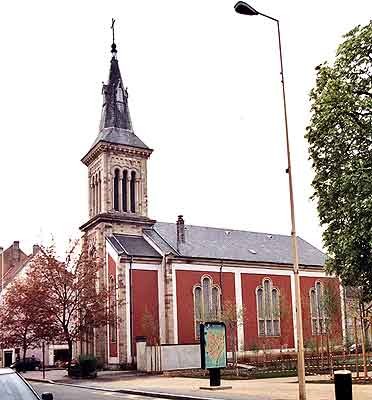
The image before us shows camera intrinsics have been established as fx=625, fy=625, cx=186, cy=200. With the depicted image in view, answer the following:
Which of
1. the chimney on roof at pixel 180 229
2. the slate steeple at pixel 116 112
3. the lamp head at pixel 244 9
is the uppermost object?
the slate steeple at pixel 116 112

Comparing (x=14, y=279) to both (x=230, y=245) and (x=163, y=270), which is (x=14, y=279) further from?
(x=230, y=245)

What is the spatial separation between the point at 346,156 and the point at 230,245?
3763cm

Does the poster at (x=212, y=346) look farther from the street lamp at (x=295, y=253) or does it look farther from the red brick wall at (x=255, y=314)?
the red brick wall at (x=255, y=314)

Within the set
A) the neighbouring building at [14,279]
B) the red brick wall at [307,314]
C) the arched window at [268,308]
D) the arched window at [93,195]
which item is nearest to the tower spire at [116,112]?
the arched window at [93,195]

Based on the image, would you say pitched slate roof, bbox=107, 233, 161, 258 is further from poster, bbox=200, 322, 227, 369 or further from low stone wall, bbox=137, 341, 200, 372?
poster, bbox=200, 322, 227, 369

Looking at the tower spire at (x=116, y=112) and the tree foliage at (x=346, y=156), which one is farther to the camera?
the tower spire at (x=116, y=112)

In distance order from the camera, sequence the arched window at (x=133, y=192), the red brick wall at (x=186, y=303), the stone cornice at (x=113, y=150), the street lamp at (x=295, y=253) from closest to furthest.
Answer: the street lamp at (x=295, y=253)
the red brick wall at (x=186, y=303)
the stone cornice at (x=113, y=150)
the arched window at (x=133, y=192)

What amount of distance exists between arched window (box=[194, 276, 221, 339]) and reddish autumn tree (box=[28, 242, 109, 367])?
9.04 metres

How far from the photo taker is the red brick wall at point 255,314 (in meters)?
54.8

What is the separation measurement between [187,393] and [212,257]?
30821mm

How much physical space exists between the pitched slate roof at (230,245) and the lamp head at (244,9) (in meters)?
34.9

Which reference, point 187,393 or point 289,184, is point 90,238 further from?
point 289,184

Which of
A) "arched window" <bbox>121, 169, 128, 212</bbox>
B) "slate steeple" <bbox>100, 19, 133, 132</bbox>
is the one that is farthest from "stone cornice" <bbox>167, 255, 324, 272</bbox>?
"slate steeple" <bbox>100, 19, 133, 132</bbox>

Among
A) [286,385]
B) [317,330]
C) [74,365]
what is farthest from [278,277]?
[286,385]
